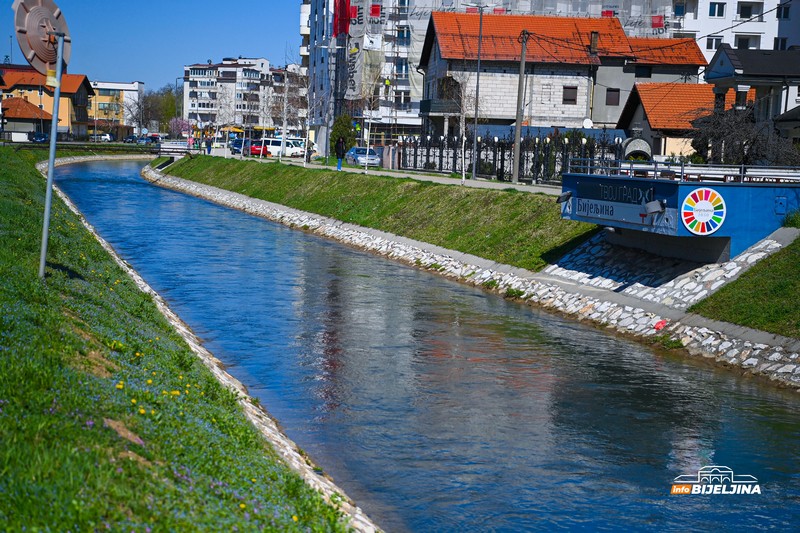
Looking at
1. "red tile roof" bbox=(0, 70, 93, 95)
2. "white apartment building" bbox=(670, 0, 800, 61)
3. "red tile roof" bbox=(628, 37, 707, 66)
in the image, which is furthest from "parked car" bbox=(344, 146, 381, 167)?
"red tile roof" bbox=(0, 70, 93, 95)

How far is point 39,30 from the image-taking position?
15211 millimetres

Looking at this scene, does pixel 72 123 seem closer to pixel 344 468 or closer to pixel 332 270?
pixel 332 270

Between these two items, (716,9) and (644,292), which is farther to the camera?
(716,9)

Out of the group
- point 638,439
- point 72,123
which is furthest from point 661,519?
point 72,123

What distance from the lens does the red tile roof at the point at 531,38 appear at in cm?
8388

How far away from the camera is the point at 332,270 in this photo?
115 ft

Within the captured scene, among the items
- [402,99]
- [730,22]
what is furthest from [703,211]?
[402,99]

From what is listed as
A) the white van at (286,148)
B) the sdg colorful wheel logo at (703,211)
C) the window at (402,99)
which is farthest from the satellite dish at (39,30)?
the window at (402,99)

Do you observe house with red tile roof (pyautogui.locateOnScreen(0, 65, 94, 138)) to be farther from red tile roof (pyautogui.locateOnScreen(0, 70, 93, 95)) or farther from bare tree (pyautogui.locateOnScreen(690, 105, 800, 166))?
bare tree (pyautogui.locateOnScreen(690, 105, 800, 166))

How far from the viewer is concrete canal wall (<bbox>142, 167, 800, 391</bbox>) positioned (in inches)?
800

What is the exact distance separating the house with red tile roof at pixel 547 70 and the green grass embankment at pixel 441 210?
2089 cm

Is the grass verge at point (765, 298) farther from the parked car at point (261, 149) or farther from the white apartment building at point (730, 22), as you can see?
the parked car at point (261, 149)

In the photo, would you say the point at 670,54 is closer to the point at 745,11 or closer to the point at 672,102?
the point at 745,11

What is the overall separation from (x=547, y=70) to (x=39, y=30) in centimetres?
7298
